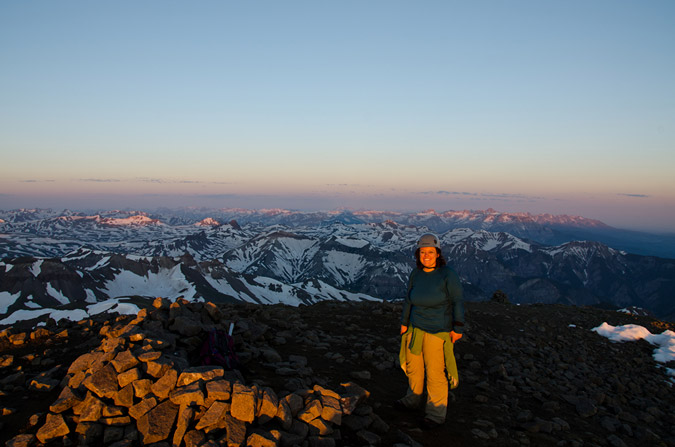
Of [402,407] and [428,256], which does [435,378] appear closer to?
[402,407]

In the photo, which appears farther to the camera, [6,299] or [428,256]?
[6,299]

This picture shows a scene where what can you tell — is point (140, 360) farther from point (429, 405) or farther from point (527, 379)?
point (527, 379)

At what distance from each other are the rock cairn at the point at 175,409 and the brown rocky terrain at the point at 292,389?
0.02m

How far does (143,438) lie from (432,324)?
5696 millimetres

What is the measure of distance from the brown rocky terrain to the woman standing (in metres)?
0.77

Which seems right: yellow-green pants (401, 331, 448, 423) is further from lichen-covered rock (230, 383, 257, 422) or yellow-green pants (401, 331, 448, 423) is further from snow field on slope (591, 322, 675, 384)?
snow field on slope (591, 322, 675, 384)

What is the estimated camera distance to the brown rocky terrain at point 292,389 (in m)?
6.38

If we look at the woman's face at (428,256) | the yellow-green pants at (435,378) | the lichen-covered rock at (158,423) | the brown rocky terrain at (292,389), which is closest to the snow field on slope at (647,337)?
the brown rocky terrain at (292,389)

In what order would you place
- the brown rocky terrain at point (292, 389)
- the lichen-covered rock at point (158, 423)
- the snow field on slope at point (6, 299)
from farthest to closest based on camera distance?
1. the snow field on slope at point (6, 299)
2. the brown rocky terrain at point (292, 389)
3. the lichen-covered rock at point (158, 423)

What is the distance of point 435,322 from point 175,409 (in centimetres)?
525

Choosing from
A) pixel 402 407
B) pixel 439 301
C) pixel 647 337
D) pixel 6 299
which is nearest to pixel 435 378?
pixel 402 407

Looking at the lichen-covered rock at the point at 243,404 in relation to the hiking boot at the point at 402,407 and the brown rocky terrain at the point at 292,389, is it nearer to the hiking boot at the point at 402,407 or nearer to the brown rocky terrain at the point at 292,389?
the brown rocky terrain at the point at 292,389

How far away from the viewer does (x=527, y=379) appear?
11.6 m

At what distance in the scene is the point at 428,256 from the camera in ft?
26.1
